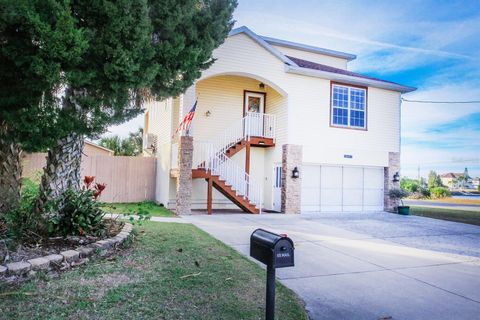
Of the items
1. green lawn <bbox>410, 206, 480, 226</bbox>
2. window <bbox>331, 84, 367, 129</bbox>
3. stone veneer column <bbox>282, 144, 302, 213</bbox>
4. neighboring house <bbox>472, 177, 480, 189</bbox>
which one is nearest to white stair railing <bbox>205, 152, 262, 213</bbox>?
stone veneer column <bbox>282, 144, 302, 213</bbox>

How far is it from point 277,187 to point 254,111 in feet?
12.4

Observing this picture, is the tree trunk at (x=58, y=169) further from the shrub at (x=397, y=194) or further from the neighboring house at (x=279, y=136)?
the shrub at (x=397, y=194)

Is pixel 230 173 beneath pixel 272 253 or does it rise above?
above

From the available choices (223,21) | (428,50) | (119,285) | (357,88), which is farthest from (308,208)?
(428,50)

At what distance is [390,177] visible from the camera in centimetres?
1617

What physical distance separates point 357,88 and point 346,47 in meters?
5.27

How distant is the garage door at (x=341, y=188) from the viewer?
14.8m

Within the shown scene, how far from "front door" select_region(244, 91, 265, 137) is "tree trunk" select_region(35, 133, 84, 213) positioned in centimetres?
929

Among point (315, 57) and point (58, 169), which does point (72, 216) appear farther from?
point (315, 57)

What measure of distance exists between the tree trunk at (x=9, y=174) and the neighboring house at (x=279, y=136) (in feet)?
20.8

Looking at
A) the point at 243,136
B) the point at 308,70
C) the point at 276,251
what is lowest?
the point at 276,251

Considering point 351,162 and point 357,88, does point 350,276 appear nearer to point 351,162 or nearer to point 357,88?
point 351,162

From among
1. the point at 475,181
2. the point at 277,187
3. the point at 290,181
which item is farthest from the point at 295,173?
the point at 475,181

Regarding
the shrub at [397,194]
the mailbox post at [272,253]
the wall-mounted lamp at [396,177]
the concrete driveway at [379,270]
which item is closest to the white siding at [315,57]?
the wall-mounted lamp at [396,177]
